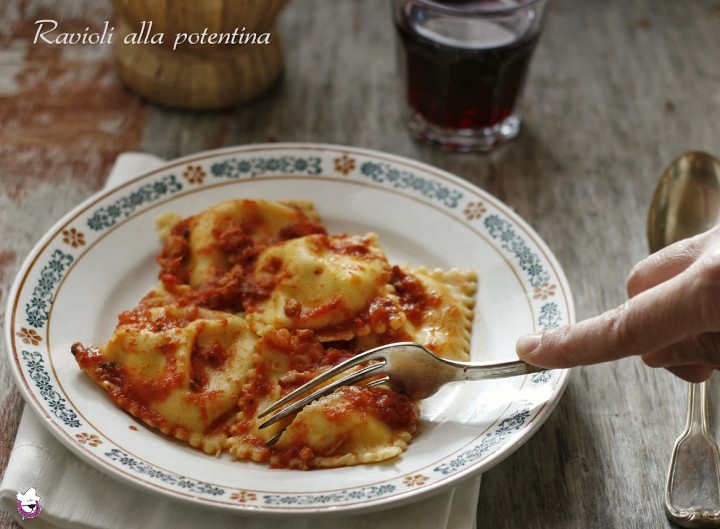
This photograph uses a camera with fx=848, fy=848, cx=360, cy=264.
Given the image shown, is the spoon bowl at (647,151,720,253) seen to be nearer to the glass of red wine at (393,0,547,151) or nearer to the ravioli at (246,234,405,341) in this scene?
the glass of red wine at (393,0,547,151)

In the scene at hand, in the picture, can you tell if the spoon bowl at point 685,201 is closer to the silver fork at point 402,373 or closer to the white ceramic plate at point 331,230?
the white ceramic plate at point 331,230

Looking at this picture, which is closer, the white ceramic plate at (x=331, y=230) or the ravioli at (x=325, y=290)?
the white ceramic plate at (x=331, y=230)

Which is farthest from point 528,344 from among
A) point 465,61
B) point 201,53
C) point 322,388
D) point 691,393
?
point 201,53

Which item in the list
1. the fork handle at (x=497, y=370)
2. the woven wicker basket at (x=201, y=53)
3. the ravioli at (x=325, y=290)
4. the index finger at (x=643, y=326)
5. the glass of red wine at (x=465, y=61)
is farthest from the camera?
the woven wicker basket at (x=201, y=53)

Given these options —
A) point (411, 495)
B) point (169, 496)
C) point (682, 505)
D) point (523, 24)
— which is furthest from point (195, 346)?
point (523, 24)

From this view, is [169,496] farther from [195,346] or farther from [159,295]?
[159,295]

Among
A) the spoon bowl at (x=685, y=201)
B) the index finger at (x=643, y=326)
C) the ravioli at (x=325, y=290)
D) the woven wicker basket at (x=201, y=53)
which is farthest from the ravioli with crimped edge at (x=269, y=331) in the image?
the woven wicker basket at (x=201, y=53)

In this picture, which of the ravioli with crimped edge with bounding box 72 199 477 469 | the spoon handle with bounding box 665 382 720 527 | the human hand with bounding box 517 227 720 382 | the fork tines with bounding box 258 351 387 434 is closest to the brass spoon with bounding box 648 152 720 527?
the spoon handle with bounding box 665 382 720 527
